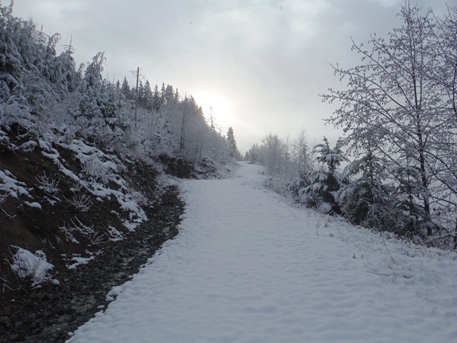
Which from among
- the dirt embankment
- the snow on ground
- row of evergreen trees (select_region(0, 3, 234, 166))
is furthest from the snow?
row of evergreen trees (select_region(0, 3, 234, 166))

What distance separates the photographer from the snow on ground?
141 inches

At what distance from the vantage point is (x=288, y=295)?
468 centimetres

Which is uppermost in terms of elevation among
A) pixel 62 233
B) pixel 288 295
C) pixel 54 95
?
pixel 54 95

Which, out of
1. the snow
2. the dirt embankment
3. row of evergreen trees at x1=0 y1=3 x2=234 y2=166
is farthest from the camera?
row of evergreen trees at x1=0 y1=3 x2=234 y2=166

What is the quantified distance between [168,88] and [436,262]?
9042 cm

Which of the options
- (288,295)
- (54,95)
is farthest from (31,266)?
(54,95)

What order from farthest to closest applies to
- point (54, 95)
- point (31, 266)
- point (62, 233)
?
point (54, 95)
point (62, 233)
point (31, 266)

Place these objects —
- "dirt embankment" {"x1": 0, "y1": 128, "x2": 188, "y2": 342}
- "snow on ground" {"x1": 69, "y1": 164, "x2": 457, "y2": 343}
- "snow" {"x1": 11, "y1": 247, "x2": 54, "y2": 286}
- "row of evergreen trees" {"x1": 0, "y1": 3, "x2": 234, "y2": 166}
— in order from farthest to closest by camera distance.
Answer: "row of evergreen trees" {"x1": 0, "y1": 3, "x2": 234, "y2": 166} < "snow" {"x1": 11, "y1": 247, "x2": 54, "y2": 286} < "dirt embankment" {"x1": 0, "y1": 128, "x2": 188, "y2": 342} < "snow on ground" {"x1": 69, "y1": 164, "x2": 457, "y2": 343}

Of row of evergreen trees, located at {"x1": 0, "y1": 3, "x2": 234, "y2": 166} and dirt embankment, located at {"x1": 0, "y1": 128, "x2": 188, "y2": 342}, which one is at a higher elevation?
row of evergreen trees, located at {"x1": 0, "y1": 3, "x2": 234, "y2": 166}

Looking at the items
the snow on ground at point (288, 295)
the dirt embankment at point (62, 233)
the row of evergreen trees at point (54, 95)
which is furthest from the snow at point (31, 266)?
the row of evergreen trees at point (54, 95)

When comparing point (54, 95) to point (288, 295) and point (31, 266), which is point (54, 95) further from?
point (288, 295)

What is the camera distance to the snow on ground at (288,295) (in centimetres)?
357

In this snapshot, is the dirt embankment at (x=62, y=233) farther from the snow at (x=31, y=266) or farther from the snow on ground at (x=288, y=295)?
the snow on ground at (x=288, y=295)

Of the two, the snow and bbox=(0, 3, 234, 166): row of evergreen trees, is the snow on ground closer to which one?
the snow
